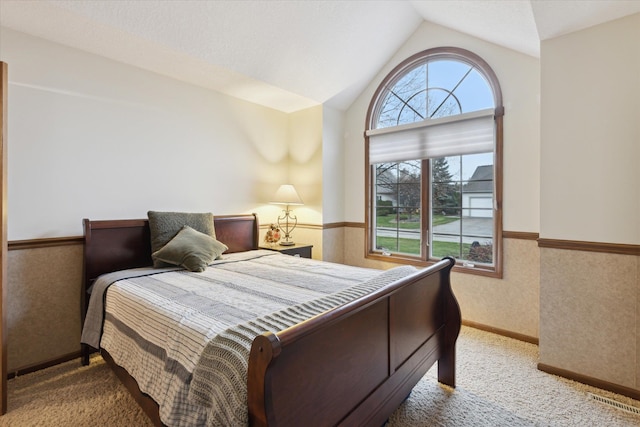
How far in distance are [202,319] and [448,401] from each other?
160 centimetres

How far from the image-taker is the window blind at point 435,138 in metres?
3.03

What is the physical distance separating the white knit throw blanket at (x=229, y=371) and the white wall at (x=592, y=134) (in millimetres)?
1985

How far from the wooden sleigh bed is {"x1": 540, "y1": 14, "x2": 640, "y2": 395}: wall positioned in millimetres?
822

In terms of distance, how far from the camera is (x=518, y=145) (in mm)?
2844

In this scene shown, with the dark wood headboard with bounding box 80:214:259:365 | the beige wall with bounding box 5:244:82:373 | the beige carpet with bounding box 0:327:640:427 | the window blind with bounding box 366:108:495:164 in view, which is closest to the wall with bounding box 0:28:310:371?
the beige wall with bounding box 5:244:82:373

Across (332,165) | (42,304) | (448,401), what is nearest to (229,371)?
(448,401)

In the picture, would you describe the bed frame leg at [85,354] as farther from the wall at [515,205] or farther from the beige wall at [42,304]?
the wall at [515,205]

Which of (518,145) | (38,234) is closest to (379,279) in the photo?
(518,145)

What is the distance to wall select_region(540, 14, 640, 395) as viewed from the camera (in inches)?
78.9

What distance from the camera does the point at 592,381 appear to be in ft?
7.00

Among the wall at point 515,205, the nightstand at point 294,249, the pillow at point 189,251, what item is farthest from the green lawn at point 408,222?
the pillow at point 189,251

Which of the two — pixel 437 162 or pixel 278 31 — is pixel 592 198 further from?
pixel 278 31

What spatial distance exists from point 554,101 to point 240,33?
2.46 m

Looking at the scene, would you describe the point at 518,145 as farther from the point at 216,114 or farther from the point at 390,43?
the point at 216,114
